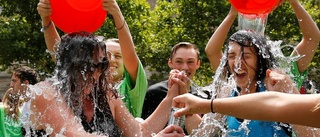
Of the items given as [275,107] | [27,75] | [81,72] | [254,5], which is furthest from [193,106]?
[27,75]

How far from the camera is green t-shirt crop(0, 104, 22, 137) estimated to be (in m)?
5.00

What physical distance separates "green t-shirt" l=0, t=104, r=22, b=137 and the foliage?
1159 centimetres

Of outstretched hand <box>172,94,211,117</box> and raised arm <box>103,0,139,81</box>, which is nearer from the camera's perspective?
outstretched hand <box>172,94,211,117</box>

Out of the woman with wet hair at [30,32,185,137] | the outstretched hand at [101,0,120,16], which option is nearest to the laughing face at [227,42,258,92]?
the woman with wet hair at [30,32,185,137]

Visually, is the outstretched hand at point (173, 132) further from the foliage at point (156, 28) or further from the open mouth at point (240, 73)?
the foliage at point (156, 28)

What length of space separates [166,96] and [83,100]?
0.55 m

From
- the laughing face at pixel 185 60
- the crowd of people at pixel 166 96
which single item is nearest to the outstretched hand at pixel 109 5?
the crowd of people at pixel 166 96

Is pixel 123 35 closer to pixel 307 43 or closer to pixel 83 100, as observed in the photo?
pixel 83 100

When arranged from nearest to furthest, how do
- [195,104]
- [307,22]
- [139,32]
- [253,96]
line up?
1. [253,96]
2. [195,104]
3. [307,22]
4. [139,32]

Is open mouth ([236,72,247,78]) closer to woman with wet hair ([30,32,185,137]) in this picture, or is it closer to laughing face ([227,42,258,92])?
laughing face ([227,42,258,92])

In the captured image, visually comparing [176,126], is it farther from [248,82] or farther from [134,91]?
[134,91]

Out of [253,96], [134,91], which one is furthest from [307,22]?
[253,96]

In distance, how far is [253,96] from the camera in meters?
2.69

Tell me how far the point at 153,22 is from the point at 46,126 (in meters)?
17.4
